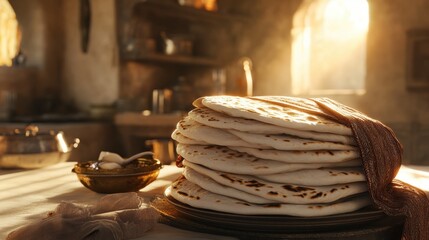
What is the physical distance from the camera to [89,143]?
478 centimetres

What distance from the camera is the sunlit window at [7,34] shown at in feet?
19.1

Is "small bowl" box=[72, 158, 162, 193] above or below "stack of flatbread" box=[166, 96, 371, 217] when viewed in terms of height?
below

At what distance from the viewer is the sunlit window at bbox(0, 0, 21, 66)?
5836 millimetres

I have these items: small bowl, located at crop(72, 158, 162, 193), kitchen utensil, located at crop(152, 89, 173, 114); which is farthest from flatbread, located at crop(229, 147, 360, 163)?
kitchen utensil, located at crop(152, 89, 173, 114)

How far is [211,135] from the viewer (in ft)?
3.30

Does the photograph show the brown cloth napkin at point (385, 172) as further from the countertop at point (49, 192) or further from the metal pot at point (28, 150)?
the metal pot at point (28, 150)

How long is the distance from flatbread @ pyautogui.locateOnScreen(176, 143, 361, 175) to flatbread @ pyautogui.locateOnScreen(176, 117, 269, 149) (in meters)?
0.02

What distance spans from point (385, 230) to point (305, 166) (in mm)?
188

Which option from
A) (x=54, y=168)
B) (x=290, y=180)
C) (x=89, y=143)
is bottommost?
(x=89, y=143)

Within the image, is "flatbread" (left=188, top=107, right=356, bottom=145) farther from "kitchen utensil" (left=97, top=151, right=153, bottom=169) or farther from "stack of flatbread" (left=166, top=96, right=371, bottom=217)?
"kitchen utensil" (left=97, top=151, right=153, bottom=169)

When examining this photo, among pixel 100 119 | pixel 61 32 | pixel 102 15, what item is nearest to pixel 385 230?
pixel 100 119

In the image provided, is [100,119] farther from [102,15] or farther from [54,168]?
[54,168]

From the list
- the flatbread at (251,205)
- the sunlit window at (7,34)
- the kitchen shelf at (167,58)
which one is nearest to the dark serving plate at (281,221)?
→ the flatbread at (251,205)

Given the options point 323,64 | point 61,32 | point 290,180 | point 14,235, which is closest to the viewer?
point 14,235
